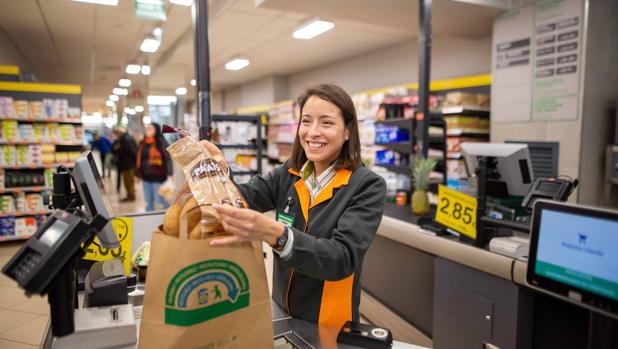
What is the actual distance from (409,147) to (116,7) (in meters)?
5.01

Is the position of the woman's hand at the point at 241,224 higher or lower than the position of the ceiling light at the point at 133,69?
lower

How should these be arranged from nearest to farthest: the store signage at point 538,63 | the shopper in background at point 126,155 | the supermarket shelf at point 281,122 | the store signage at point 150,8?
the store signage at point 538,63
the store signage at point 150,8
the supermarket shelf at point 281,122
the shopper in background at point 126,155

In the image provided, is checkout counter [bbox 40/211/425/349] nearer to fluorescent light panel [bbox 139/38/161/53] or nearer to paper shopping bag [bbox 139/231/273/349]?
paper shopping bag [bbox 139/231/273/349]

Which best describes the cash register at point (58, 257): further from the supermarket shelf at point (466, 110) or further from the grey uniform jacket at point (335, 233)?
the supermarket shelf at point (466, 110)

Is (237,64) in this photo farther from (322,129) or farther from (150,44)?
(322,129)

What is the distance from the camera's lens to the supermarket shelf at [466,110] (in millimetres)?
6055

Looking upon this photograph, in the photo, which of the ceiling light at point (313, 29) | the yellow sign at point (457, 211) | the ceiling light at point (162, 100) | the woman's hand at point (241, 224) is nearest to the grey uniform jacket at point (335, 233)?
the woman's hand at point (241, 224)

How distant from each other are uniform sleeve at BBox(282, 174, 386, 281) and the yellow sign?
125 centimetres

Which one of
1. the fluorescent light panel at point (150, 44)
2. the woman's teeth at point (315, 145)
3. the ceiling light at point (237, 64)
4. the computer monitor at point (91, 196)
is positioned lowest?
the computer monitor at point (91, 196)

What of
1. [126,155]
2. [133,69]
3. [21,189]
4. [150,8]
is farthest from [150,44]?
[133,69]

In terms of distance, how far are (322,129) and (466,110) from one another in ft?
17.0

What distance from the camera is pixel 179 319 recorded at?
100 centimetres

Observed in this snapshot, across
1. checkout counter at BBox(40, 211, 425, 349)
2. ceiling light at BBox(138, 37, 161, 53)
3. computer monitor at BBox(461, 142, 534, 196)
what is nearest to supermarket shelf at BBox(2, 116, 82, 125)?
ceiling light at BBox(138, 37, 161, 53)

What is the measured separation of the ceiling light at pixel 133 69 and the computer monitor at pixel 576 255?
11.8 metres
